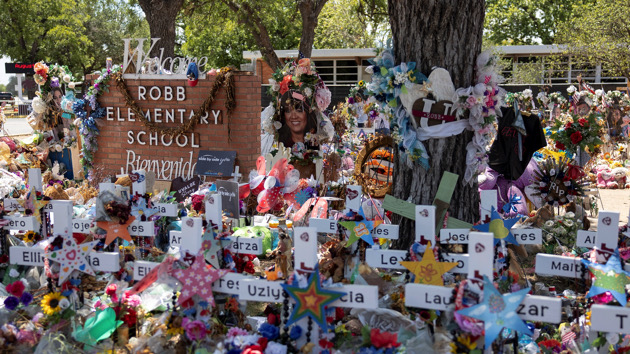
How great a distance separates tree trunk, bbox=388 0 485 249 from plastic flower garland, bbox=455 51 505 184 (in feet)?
0.25

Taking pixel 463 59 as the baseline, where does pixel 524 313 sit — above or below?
below

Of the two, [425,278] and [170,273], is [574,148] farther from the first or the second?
[170,273]

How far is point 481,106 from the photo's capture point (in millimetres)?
5004

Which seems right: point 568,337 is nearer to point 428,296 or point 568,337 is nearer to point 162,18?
point 428,296

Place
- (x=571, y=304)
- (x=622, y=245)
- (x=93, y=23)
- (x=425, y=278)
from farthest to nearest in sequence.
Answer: (x=93, y=23) < (x=571, y=304) < (x=622, y=245) < (x=425, y=278)

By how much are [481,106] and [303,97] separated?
137 inches

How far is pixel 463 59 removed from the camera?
5.02 metres

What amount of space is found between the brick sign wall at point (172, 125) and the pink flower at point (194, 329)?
5.05 m

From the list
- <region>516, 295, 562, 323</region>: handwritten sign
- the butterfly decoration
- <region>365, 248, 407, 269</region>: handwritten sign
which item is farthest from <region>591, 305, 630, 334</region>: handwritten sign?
the butterfly decoration

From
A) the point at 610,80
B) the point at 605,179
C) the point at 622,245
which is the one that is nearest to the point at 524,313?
the point at 622,245

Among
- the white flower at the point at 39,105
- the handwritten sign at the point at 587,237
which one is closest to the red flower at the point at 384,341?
the handwritten sign at the point at 587,237

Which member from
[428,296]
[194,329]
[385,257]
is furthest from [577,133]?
[194,329]

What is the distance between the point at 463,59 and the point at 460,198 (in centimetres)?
118

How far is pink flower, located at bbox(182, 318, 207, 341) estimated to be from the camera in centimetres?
359
